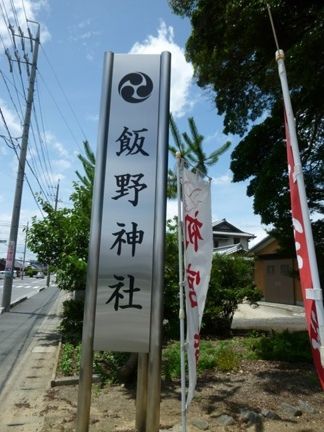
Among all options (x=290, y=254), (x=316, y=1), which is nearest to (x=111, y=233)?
(x=290, y=254)

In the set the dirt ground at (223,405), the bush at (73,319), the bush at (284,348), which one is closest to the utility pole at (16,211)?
the bush at (73,319)

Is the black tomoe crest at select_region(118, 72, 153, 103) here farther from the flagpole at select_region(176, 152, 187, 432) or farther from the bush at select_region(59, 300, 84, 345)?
the bush at select_region(59, 300, 84, 345)

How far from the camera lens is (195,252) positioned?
4.00m

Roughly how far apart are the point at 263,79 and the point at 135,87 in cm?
448

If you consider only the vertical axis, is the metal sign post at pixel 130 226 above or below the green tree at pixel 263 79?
below

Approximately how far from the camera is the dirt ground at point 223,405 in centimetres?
465

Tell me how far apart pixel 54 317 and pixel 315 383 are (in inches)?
454

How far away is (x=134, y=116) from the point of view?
4668 mm

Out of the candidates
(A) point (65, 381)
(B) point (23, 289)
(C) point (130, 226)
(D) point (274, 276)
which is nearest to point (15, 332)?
(A) point (65, 381)

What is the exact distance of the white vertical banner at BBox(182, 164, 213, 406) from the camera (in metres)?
3.80

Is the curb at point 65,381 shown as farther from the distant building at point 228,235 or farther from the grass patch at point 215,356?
the distant building at point 228,235

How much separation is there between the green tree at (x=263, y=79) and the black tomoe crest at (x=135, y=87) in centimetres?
311

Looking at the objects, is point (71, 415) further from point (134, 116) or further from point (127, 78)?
point (127, 78)

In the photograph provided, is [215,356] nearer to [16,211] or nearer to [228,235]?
[16,211]
